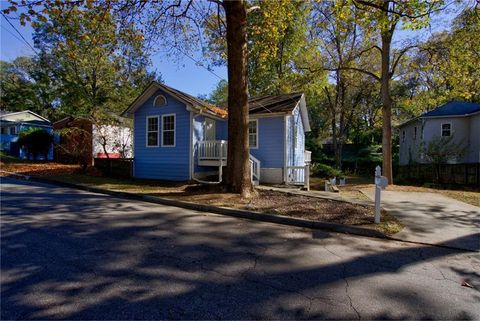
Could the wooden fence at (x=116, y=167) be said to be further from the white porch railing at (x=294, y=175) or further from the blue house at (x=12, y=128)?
the blue house at (x=12, y=128)

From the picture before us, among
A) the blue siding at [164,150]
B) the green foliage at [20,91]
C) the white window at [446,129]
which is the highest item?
the green foliage at [20,91]

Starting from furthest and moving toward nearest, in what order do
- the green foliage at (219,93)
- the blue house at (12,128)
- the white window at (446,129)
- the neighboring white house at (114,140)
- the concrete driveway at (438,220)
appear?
the green foliage at (219,93), the blue house at (12,128), the white window at (446,129), the neighboring white house at (114,140), the concrete driveway at (438,220)

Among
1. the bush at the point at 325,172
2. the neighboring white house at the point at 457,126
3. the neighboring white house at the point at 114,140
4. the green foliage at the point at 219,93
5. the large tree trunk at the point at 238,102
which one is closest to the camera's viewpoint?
the large tree trunk at the point at 238,102

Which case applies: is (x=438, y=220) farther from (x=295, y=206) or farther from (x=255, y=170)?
(x=255, y=170)

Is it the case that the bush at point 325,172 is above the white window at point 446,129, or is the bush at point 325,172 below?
below

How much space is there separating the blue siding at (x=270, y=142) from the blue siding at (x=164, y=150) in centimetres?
368

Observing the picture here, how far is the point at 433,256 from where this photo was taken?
481 cm

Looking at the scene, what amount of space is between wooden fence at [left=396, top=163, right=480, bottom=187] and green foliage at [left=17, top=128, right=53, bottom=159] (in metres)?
28.7

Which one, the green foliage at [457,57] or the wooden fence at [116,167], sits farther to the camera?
the wooden fence at [116,167]

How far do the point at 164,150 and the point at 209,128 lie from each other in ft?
8.26

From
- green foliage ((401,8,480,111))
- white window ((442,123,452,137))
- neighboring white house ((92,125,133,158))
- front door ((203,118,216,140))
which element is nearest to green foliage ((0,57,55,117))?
neighboring white house ((92,125,133,158))

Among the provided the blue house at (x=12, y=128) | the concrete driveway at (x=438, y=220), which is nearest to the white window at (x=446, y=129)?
the concrete driveway at (x=438, y=220)

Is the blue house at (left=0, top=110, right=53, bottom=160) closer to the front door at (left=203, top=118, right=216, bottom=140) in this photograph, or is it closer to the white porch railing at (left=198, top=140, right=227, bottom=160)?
the front door at (left=203, top=118, right=216, bottom=140)

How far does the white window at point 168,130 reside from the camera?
14.4 metres
